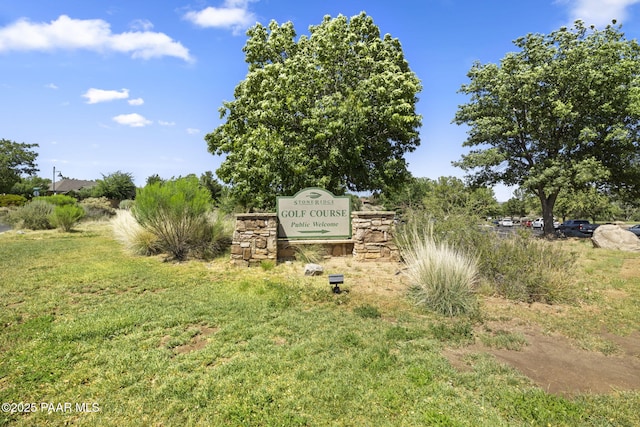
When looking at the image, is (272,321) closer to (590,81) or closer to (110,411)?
(110,411)

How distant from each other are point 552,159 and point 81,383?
21.6 m

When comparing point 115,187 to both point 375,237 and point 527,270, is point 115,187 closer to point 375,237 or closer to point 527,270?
point 375,237

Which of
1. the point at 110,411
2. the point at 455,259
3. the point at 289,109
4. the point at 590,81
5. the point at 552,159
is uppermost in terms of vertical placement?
the point at 590,81

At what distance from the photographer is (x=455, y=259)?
573cm

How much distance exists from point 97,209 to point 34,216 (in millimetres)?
9560

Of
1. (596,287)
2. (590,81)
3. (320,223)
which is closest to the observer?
(596,287)

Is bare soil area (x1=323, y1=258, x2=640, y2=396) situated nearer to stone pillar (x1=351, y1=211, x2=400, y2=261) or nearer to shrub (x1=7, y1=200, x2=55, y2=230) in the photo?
stone pillar (x1=351, y1=211, x2=400, y2=261)

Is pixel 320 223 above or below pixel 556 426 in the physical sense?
above

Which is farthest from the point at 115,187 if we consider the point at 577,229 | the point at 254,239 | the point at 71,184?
the point at 577,229

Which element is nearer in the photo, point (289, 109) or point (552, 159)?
point (289, 109)

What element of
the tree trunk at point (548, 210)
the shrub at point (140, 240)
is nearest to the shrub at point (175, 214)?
the shrub at point (140, 240)

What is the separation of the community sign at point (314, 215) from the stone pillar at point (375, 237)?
42cm

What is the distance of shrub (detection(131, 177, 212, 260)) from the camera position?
954 cm

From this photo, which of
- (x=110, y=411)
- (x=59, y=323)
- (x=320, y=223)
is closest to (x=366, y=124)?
(x=320, y=223)
